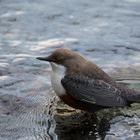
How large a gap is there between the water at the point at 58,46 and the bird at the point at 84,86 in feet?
0.46

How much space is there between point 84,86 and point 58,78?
0.80 ft

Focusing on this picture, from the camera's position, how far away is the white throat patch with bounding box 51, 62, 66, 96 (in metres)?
4.63

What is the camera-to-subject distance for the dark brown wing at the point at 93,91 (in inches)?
183

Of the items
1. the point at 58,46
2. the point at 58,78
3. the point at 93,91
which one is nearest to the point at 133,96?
the point at 93,91

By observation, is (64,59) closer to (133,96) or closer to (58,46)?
(133,96)

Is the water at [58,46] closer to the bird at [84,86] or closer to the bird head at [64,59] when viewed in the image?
the bird at [84,86]

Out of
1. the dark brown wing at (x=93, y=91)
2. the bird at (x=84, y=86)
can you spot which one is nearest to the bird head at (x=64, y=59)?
the bird at (x=84, y=86)

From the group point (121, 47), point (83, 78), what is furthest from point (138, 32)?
point (83, 78)

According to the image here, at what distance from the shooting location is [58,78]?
466 centimetres

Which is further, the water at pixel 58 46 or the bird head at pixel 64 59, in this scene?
the bird head at pixel 64 59

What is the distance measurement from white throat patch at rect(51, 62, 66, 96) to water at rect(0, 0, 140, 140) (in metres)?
0.23

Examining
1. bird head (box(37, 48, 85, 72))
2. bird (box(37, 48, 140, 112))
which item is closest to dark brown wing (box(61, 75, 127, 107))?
bird (box(37, 48, 140, 112))

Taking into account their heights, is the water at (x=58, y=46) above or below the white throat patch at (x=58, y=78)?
below

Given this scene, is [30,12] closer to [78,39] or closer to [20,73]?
[78,39]
